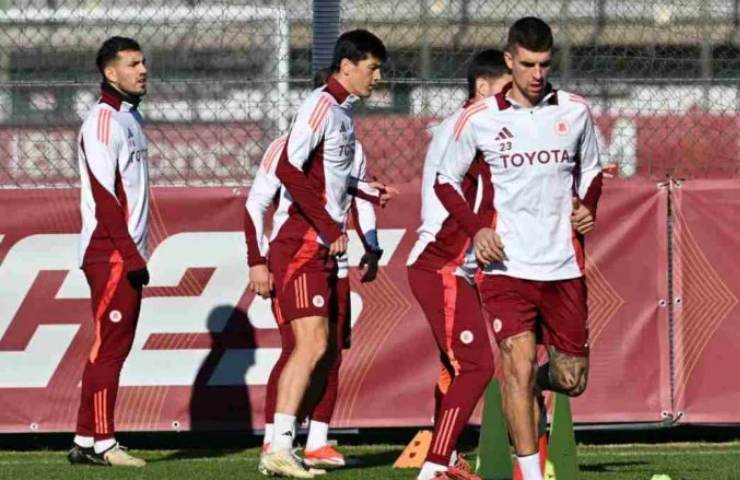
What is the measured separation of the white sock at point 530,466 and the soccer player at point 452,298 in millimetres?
917

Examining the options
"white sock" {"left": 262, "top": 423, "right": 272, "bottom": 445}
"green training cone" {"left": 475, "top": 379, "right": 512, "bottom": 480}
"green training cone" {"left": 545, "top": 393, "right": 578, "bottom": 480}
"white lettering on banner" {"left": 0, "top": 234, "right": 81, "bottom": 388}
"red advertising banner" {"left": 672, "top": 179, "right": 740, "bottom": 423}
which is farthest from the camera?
"red advertising banner" {"left": 672, "top": 179, "right": 740, "bottom": 423}

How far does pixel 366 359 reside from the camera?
11.7 m

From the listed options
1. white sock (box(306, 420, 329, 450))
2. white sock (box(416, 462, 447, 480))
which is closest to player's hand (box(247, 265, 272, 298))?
white sock (box(306, 420, 329, 450))

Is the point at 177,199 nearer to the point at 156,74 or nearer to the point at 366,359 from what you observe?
the point at 156,74

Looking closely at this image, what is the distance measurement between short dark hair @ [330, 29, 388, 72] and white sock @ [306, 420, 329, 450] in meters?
1.95

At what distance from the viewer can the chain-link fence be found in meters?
11.8

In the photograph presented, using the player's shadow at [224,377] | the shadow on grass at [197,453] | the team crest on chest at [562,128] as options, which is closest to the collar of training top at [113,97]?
the player's shadow at [224,377]

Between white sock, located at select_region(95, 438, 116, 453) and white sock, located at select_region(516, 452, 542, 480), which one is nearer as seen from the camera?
white sock, located at select_region(516, 452, 542, 480)

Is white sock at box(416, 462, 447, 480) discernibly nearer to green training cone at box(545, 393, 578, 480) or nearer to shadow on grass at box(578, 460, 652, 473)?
green training cone at box(545, 393, 578, 480)

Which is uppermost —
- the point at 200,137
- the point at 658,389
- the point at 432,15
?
the point at 432,15

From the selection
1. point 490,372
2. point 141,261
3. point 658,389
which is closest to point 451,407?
point 490,372

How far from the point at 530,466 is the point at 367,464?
8.80 ft

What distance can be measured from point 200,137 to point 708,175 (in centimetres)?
327

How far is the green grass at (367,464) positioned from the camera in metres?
9.80
